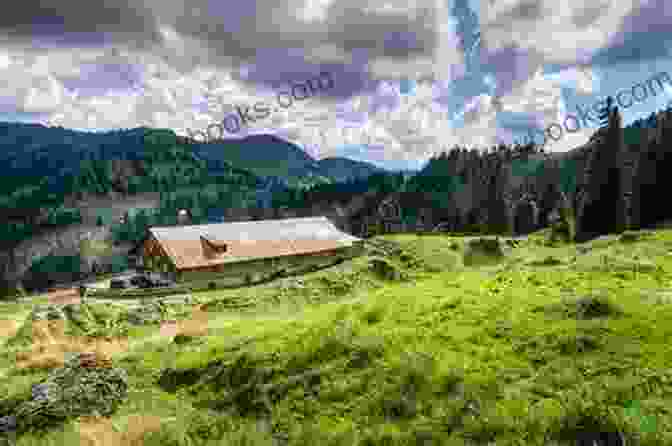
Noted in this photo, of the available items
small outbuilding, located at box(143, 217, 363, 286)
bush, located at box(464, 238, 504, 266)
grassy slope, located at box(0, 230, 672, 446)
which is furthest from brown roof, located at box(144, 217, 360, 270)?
grassy slope, located at box(0, 230, 672, 446)

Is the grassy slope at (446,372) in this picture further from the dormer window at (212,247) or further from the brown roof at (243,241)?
the dormer window at (212,247)

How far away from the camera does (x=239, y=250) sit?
2613 inches

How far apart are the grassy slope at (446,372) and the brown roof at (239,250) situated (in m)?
43.4

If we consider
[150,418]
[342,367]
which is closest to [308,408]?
[342,367]

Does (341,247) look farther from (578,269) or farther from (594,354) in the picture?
(594,354)

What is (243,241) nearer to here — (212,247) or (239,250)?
(239,250)

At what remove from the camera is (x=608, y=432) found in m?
7.97

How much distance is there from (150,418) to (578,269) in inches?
709

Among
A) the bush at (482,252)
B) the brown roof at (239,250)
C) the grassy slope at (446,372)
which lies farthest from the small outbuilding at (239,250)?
the grassy slope at (446,372)

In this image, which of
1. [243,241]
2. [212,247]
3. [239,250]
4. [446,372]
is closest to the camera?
[446,372]

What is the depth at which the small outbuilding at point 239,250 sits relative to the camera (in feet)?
198

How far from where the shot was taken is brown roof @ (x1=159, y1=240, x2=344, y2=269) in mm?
60678

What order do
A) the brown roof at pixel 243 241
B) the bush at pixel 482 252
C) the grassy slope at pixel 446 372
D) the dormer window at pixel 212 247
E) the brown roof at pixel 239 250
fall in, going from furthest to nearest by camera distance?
the dormer window at pixel 212 247 < the brown roof at pixel 243 241 < the brown roof at pixel 239 250 < the bush at pixel 482 252 < the grassy slope at pixel 446 372

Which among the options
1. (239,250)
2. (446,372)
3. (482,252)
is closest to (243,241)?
(239,250)
